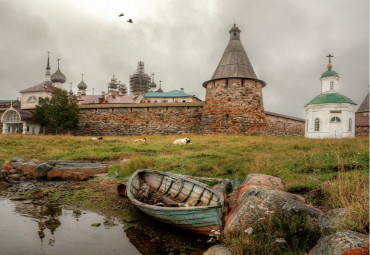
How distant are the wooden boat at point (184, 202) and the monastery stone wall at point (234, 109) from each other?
13.9m

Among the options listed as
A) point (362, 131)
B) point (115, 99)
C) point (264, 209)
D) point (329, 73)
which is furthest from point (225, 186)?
point (115, 99)

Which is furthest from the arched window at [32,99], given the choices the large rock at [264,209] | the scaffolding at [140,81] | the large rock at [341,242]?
the large rock at [341,242]

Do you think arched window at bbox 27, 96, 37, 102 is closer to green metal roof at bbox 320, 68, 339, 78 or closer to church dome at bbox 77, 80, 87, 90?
church dome at bbox 77, 80, 87, 90

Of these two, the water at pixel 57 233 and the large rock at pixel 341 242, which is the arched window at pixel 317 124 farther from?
the large rock at pixel 341 242

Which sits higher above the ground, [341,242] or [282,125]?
[282,125]

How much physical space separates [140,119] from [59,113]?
745 centimetres

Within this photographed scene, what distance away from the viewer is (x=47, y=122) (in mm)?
25219

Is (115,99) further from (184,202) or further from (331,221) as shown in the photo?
(331,221)

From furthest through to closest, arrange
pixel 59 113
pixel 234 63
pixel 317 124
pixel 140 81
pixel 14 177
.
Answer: pixel 140 81 → pixel 59 113 → pixel 317 124 → pixel 234 63 → pixel 14 177

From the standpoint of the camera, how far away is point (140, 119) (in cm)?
2408

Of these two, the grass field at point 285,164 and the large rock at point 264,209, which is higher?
the grass field at point 285,164

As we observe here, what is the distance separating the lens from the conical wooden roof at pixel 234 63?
2142cm

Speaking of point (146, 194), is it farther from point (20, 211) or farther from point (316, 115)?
point (316, 115)

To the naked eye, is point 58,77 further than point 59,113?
Yes
